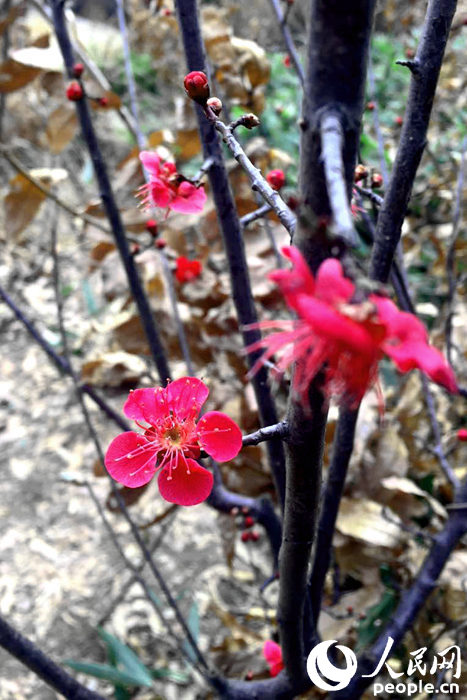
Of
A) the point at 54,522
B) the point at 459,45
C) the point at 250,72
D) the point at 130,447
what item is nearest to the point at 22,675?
the point at 54,522

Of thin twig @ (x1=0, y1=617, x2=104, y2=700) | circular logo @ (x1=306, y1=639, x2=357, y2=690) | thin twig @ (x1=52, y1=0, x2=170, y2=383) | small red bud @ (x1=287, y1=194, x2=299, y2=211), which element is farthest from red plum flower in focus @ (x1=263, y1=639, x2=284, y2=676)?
small red bud @ (x1=287, y1=194, x2=299, y2=211)

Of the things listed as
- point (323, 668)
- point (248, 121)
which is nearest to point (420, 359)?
point (248, 121)

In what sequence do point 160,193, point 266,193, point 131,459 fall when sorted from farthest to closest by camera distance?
point 160,193, point 131,459, point 266,193

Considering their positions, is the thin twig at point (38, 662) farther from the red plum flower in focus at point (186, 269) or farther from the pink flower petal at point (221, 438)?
the red plum flower in focus at point (186, 269)

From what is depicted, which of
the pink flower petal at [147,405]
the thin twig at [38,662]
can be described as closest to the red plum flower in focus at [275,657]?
the thin twig at [38,662]

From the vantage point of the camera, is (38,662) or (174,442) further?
(38,662)

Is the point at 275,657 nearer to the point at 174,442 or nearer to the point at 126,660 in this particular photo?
the point at 126,660
